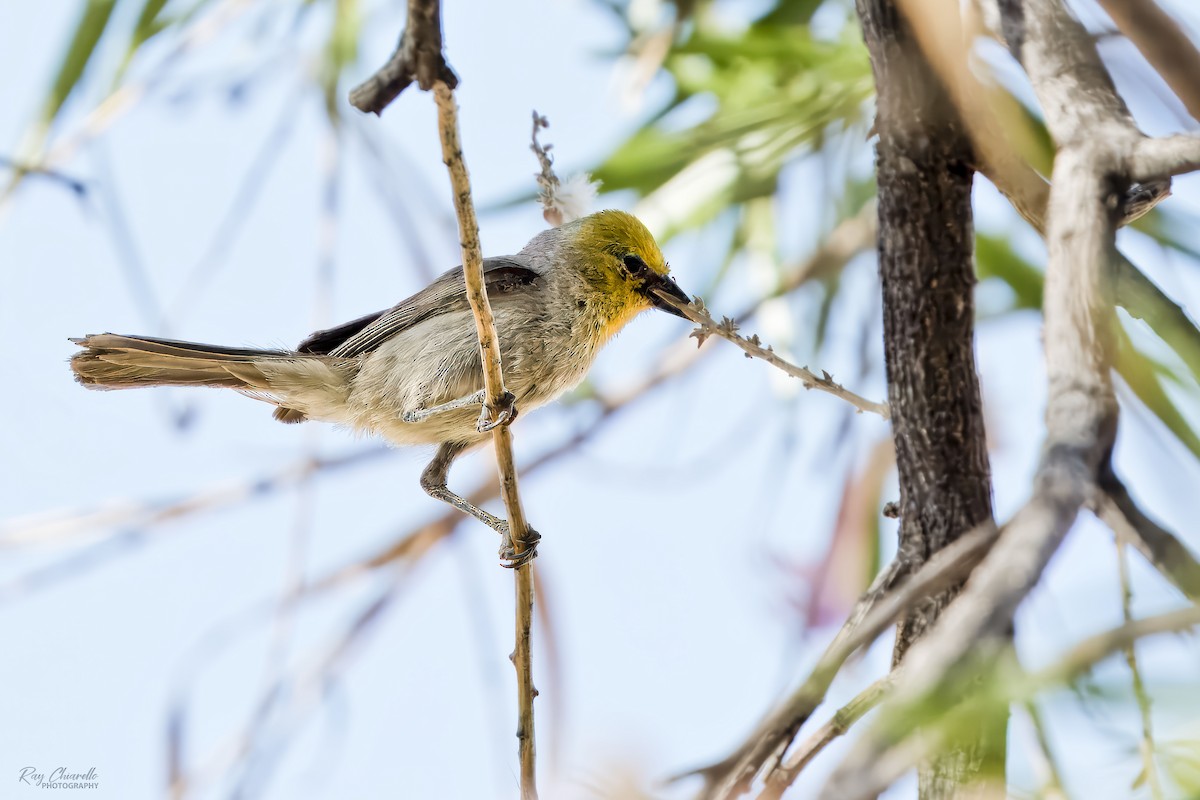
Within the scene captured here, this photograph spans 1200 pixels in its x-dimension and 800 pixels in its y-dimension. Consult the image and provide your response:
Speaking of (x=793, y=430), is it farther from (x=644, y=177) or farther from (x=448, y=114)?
(x=448, y=114)

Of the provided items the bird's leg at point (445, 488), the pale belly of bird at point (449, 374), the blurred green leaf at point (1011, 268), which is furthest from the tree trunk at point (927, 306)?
the blurred green leaf at point (1011, 268)

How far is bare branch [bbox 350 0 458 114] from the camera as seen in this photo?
132 centimetres

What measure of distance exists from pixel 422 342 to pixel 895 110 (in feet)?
5.23

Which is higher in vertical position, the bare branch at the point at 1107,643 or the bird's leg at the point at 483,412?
the bird's leg at the point at 483,412

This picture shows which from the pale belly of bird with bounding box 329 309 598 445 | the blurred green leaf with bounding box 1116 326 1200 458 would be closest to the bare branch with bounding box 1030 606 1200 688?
the blurred green leaf with bounding box 1116 326 1200 458

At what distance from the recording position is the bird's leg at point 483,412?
2.56 m

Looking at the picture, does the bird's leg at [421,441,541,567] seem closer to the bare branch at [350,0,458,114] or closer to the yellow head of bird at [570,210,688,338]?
the yellow head of bird at [570,210,688,338]

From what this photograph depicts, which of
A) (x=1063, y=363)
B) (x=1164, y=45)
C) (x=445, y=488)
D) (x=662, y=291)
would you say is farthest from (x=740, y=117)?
(x=1063, y=363)

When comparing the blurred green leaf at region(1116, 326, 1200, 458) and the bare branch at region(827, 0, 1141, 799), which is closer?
the bare branch at region(827, 0, 1141, 799)

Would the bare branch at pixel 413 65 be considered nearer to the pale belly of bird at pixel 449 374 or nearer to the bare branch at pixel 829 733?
the bare branch at pixel 829 733

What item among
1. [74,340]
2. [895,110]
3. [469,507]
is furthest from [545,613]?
[895,110]

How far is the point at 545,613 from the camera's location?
416 cm

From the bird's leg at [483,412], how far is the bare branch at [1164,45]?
144 cm

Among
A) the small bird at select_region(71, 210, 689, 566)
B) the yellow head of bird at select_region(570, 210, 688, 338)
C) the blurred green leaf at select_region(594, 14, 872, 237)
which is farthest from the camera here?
the blurred green leaf at select_region(594, 14, 872, 237)
